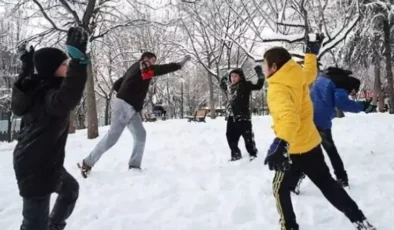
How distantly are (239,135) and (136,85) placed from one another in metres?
2.27

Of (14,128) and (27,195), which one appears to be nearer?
(27,195)

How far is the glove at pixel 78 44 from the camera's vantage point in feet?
8.51

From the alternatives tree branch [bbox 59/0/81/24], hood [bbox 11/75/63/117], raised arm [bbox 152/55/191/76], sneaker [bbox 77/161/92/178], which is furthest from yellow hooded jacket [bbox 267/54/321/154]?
tree branch [bbox 59/0/81/24]

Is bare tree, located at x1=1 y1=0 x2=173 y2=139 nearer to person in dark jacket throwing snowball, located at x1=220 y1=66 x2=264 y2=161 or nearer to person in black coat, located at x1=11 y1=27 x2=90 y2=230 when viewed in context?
person in dark jacket throwing snowball, located at x1=220 y1=66 x2=264 y2=161

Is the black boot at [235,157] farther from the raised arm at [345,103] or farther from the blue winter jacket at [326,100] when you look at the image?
the raised arm at [345,103]

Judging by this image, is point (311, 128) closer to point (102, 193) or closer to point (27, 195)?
point (27, 195)

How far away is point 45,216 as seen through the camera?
2750mm

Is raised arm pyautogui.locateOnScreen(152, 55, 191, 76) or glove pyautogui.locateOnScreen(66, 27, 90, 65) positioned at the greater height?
raised arm pyautogui.locateOnScreen(152, 55, 191, 76)

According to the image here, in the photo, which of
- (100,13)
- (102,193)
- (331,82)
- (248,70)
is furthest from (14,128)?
(248,70)

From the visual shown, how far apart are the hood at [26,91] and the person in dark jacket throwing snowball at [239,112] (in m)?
4.65

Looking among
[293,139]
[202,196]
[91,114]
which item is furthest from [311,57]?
[91,114]

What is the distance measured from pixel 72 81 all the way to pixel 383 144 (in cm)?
712

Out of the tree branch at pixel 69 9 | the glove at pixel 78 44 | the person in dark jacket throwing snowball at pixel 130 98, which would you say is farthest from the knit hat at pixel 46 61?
the tree branch at pixel 69 9

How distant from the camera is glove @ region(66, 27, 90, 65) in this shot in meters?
2.59
